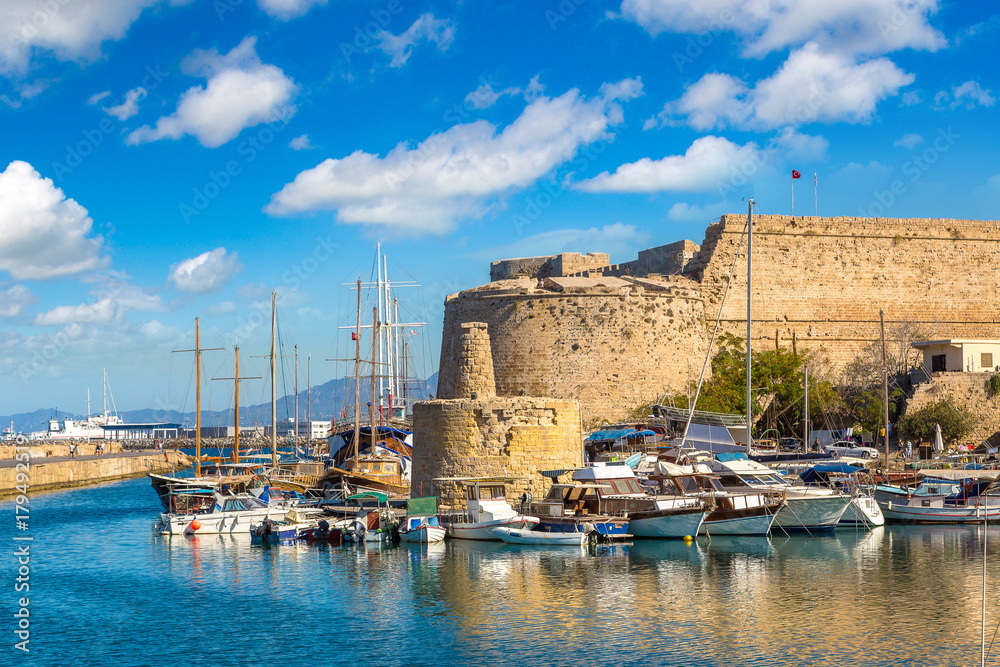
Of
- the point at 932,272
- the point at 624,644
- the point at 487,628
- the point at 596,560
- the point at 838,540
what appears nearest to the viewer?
the point at 624,644

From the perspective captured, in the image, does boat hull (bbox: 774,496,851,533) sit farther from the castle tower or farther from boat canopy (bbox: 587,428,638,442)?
boat canopy (bbox: 587,428,638,442)

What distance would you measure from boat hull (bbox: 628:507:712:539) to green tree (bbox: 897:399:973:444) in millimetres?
16001

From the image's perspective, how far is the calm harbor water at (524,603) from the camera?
12844mm

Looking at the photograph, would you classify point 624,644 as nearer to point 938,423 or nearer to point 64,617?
point 64,617

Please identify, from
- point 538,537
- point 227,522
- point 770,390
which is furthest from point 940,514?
point 227,522

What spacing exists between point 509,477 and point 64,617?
31.2ft

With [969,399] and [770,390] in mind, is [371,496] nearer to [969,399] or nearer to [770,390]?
[770,390]

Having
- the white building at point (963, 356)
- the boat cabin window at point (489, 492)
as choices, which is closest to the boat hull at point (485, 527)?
the boat cabin window at point (489, 492)

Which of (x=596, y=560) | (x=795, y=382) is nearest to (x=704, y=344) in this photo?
(x=795, y=382)

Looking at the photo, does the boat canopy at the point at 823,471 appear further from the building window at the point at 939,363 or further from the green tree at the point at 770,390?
the building window at the point at 939,363

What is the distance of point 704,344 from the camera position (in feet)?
120

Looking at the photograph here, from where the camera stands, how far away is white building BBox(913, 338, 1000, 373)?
118 feet

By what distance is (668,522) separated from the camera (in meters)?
21.3

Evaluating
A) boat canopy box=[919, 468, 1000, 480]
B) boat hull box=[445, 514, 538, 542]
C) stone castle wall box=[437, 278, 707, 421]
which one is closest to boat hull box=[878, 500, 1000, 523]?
boat canopy box=[919, 468, 1000, 480]
